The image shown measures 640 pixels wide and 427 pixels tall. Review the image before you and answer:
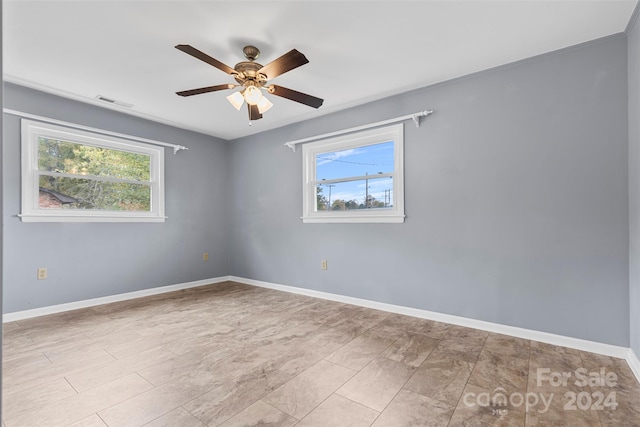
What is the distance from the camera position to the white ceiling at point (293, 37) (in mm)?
2215

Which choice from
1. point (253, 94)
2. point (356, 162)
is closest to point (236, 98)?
point (253, 94)

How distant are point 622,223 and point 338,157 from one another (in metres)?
2.80

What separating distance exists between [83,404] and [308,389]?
1309 mm

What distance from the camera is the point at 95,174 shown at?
391 cm

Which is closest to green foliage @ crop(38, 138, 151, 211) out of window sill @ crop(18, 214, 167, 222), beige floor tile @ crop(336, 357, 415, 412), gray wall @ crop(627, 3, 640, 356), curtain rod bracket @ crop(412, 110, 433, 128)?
window sill @ crop(18, 214, 167, 222)

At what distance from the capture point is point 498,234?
294 cm

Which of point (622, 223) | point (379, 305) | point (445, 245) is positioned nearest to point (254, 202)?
point (379, 305)

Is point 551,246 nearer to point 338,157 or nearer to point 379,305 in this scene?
point 379,305

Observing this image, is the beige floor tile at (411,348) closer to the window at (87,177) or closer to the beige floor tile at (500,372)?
the beige floor tile at (500,372)

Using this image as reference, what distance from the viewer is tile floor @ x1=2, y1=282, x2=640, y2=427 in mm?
1803

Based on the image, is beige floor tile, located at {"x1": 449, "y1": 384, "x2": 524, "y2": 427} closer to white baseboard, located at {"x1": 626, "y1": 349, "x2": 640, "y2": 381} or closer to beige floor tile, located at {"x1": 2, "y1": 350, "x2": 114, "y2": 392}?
white baseboard, located at {"x1": 626, "y1": 349, "x2": 640, "y2": 381}

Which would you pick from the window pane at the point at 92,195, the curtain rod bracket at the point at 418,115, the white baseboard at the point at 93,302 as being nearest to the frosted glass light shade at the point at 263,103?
the curtain rod bracket at the point at 418,115

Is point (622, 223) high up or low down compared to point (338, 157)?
down

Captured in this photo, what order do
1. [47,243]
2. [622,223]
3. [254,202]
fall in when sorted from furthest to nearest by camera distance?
[254,202] < [47,243] < [622,223]
